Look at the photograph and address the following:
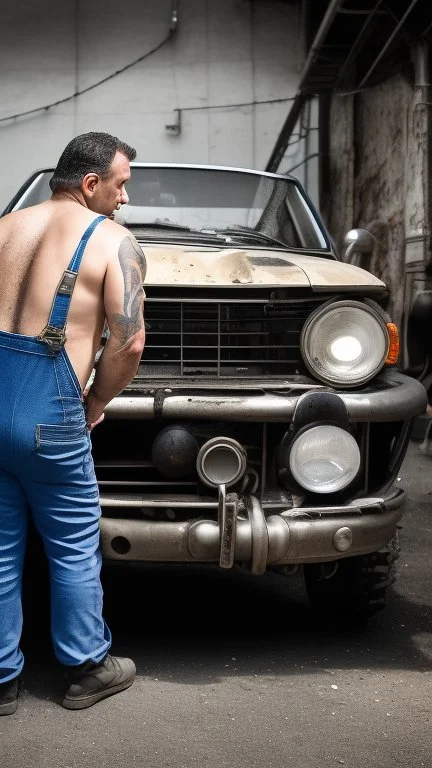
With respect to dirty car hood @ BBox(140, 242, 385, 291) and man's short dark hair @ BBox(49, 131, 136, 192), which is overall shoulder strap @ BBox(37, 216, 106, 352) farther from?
dirty car hood @ BBox(140, 242, 385, 291)

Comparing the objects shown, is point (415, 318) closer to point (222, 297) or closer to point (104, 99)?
point (222, 297)

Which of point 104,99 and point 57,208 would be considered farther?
point 104,99

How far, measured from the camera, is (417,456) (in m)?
8.77

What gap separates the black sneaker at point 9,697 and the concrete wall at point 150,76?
473 inches

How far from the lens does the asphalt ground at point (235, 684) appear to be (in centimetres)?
316

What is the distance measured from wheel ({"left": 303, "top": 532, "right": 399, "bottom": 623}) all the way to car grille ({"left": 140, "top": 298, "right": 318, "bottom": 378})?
814mm

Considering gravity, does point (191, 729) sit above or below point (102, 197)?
below

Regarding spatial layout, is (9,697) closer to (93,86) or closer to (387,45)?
(387,45)

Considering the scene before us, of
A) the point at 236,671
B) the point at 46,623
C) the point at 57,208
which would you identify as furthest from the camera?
the point at 46,623

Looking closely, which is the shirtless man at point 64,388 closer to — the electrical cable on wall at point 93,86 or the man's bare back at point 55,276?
the man's bare back at point 55,276

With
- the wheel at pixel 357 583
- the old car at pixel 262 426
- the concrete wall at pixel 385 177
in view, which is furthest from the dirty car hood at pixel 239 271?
the concrete wall at pixel 385 177

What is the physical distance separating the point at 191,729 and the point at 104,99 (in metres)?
12.8

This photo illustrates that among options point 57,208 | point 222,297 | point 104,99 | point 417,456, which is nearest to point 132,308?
point 57,208

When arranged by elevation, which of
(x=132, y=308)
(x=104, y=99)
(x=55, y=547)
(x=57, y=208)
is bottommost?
(x=55, y=547)
